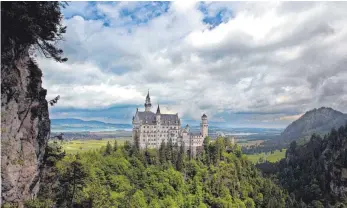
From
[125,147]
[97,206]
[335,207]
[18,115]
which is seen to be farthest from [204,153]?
[18,115]

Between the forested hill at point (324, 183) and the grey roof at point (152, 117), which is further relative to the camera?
the forested hill at point (324, 183)

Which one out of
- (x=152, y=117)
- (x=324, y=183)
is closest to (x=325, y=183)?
(x=324, y=183)

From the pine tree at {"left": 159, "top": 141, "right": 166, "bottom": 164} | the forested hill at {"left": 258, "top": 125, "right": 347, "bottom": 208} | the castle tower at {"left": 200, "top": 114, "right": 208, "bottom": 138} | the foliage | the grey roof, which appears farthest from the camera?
the forested hill at {"left": 258, "top": 125, "right": 347, "bottom": 208}

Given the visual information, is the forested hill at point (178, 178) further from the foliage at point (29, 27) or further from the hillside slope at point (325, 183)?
the foliage at point (29, 27)

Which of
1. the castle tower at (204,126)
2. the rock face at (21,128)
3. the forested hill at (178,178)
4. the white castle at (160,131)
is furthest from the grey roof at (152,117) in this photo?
the rock face at (21,128)

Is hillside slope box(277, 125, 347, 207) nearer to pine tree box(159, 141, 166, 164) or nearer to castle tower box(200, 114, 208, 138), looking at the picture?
castle tower box(200, 114, 208, 138)

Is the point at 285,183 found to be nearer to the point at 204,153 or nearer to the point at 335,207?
the point at 335,207

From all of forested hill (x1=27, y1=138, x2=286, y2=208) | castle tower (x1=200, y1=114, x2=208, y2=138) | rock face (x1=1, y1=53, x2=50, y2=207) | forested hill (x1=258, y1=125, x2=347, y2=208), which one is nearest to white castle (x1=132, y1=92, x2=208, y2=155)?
castle tower (x1=200, y1=114, x2=208, y2=138)
